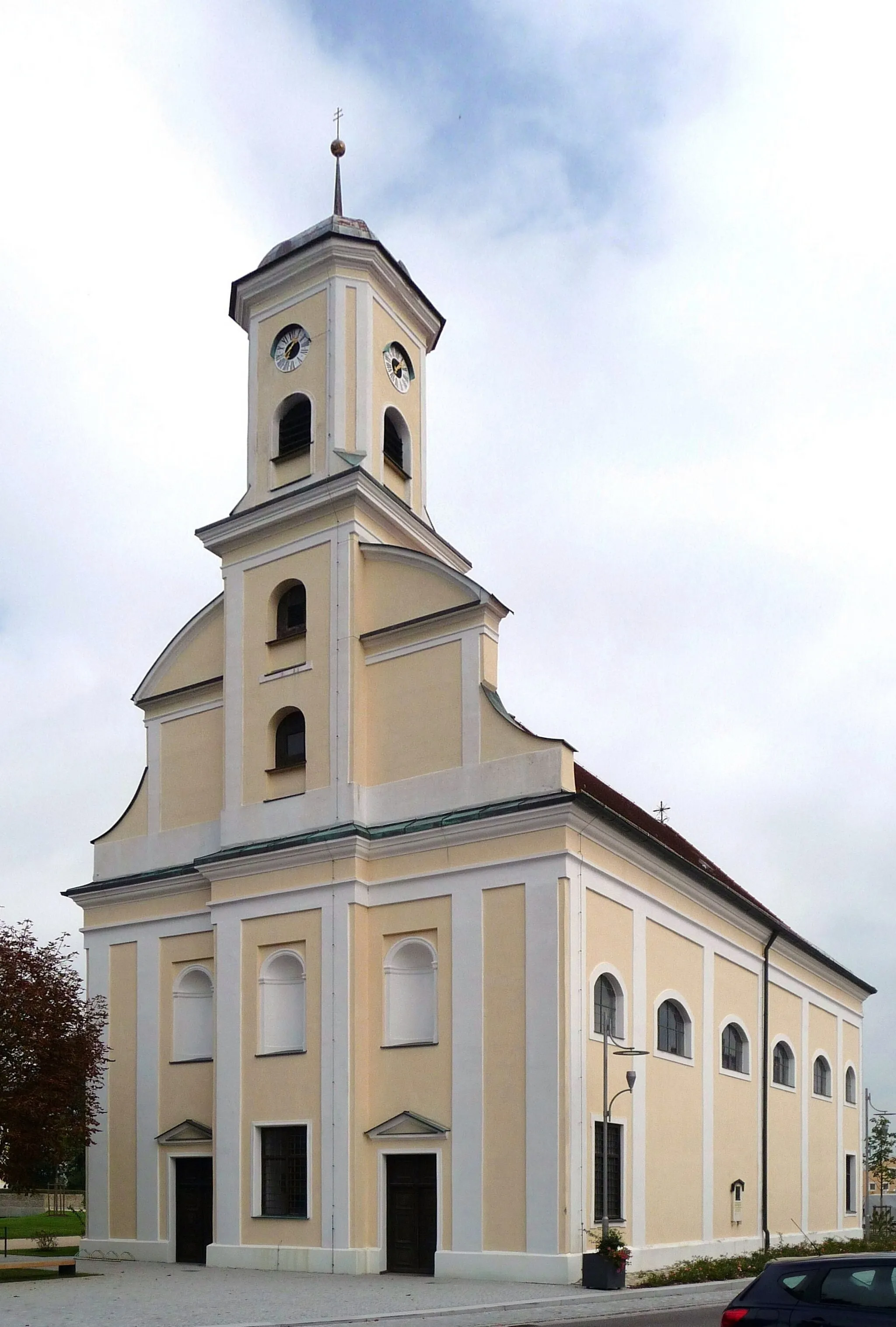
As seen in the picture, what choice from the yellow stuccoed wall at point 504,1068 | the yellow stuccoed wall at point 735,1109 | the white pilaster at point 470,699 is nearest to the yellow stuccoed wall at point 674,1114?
the yellow stuccoed wall at point 735,1109

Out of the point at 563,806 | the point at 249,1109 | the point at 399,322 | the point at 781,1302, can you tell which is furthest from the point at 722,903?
the point at 781,1302

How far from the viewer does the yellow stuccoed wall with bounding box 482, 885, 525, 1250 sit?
76.0 ft

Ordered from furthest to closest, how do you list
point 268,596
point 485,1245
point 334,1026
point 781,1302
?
point 268,596 < point 334,1026 < point 485,1245 < point 781,1302

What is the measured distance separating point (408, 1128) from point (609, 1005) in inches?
171

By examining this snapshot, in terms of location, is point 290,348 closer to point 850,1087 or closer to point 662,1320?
point 662,1320

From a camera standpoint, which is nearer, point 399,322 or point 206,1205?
point 206,1205

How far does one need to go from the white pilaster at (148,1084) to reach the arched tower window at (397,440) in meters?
11.9

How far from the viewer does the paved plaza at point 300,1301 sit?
17250 mm

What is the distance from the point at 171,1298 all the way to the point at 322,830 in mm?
9164

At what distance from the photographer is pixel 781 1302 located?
439 inches

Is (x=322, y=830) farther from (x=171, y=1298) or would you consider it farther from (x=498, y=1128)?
(x=171, y=1298)

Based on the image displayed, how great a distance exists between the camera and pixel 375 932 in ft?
86.1

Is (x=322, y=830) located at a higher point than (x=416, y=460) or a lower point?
lower

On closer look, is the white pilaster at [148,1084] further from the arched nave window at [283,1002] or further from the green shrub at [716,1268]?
the green shrub at [716,1268]
